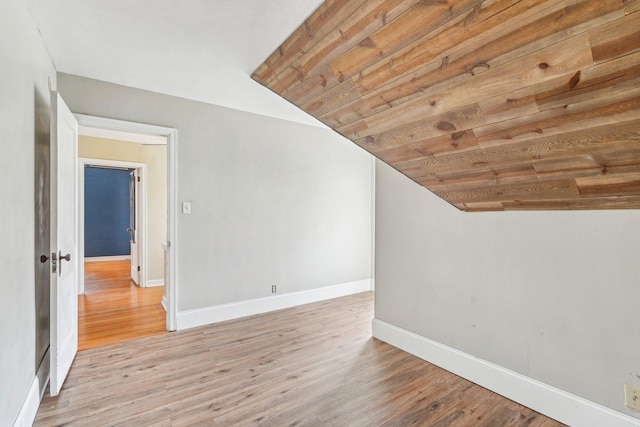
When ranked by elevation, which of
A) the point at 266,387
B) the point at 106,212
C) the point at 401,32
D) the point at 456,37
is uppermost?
the point at 401,32

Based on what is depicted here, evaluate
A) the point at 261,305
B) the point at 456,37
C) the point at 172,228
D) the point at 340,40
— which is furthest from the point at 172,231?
the point at 456,37

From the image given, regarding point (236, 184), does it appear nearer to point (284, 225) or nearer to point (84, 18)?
point (284, 225)

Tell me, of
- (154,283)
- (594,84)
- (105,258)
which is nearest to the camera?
(594,84)

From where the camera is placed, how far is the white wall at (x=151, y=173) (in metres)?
5.00

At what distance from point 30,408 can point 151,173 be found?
4.05 meters

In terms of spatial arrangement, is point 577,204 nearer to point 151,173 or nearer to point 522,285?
point 522,285

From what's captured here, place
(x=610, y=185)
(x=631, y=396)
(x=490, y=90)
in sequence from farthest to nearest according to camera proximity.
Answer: (x=631, y=396) < (x=610, y=185) < (x=490, y=90)

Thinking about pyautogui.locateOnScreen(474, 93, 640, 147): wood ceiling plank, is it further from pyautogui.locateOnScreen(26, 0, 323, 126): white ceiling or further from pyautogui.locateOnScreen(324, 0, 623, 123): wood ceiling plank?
pyautogui.locateOnScreen(26, 0, 323, 126): white ceiling

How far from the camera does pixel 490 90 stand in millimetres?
1420

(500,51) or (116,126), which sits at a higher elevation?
(116,126)

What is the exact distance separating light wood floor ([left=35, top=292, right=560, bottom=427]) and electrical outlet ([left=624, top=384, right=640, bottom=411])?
393 mm

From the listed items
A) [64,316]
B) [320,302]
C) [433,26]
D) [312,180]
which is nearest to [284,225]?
[312,180]

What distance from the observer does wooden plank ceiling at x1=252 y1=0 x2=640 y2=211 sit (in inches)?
44.6

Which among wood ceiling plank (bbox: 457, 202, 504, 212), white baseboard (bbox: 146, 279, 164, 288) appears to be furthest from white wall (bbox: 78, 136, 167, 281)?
wood ceiling plank (bbox: 457, 202, 504, 212)
